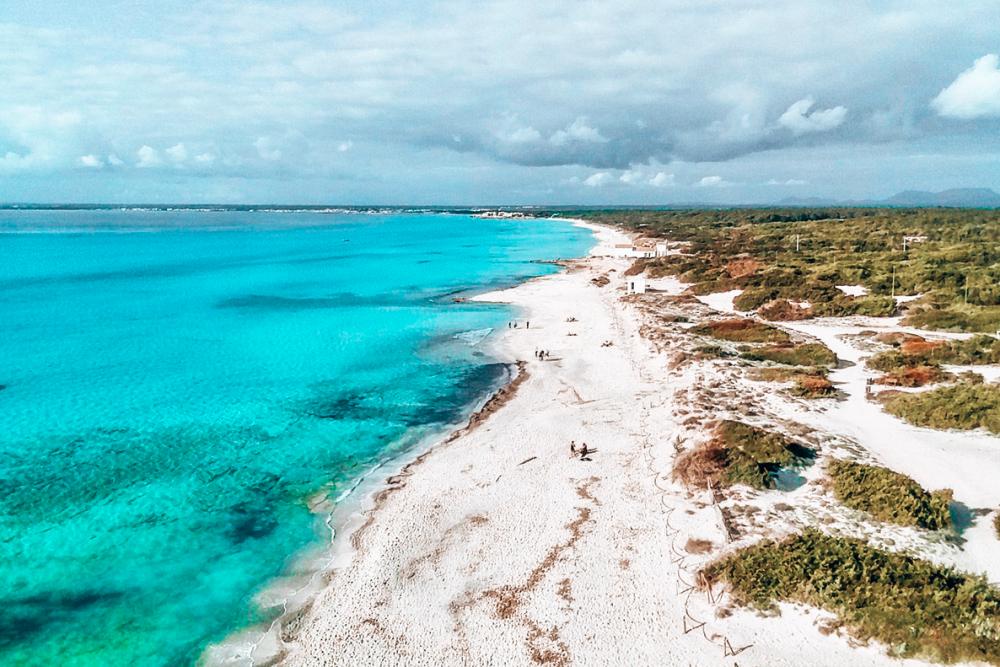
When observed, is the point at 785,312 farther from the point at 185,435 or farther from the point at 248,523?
the point at 185,435

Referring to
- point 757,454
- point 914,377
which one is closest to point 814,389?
point 914,377

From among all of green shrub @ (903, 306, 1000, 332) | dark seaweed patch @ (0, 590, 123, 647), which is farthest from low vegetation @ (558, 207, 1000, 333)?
dark seaweed patch @ (0, 590, 123, 647)

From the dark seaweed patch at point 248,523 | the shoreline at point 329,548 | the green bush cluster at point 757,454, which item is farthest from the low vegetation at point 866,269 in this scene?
the dark seaweed patch at point 248,523

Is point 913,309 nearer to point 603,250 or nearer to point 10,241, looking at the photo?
point 603,250

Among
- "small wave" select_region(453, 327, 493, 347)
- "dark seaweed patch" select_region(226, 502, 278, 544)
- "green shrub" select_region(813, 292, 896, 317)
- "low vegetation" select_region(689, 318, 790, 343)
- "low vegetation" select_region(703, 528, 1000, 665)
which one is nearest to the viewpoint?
"low vegetation" select_region(703, 528, 1000, 665)

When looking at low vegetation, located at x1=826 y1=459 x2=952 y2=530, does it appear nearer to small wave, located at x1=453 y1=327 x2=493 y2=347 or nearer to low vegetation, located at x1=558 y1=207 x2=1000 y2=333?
low vegetation, located at x1=558 y1=207 x2=1000 y2=333

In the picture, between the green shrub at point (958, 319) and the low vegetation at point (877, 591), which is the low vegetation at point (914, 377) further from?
the low vegetation at point (877, 591)
